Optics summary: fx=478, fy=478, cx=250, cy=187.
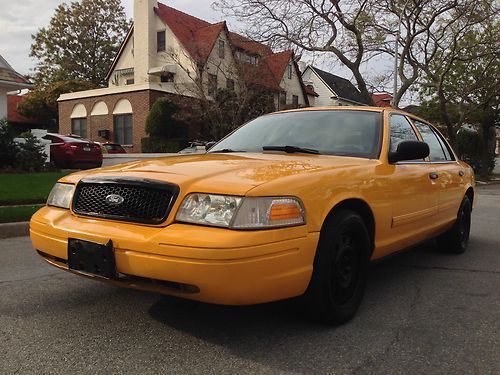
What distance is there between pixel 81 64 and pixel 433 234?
1697 inches

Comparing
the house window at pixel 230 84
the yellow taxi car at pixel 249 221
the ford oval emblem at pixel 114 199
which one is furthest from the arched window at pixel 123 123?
the ford oval emblem at pixel 114 199

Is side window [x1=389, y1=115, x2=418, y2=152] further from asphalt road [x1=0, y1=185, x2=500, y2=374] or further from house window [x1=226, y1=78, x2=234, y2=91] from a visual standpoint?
house window [x1=226, y1=78, x2=234, y2=91]

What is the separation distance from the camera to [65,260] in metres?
3.06

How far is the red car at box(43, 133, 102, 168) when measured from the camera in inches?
543

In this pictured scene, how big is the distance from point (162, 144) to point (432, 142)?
20789 millimetres

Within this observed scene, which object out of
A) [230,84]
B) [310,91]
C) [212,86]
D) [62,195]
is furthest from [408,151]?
[310,91]

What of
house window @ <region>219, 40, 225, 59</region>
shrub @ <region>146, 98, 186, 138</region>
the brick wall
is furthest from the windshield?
house window @ <region>219, 40, 225, 59</region>

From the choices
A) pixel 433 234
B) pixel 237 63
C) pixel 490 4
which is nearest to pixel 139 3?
pixel 237 63

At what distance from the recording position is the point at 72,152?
13758mm

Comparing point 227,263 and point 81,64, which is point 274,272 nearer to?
point 227,263

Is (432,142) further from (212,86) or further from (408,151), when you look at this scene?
(212,86)

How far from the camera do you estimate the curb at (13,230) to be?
21.0ft

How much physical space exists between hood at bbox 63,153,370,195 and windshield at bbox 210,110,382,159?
0.25 m

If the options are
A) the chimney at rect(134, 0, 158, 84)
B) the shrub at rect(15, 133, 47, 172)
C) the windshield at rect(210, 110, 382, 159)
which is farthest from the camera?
the chimney at rect(134, 0, 158, 84)
